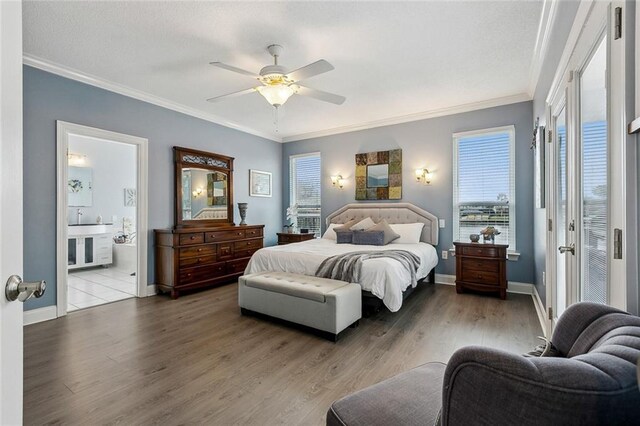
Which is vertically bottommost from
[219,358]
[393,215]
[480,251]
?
[219,358]

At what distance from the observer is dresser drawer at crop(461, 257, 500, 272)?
3.98m

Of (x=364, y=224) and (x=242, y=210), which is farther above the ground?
(x=242, y=210)

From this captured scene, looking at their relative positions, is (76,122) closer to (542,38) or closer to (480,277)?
(542,38)

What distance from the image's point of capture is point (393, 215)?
5.19m

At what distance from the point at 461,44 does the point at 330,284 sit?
2677 millimetres

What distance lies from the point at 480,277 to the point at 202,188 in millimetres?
4456

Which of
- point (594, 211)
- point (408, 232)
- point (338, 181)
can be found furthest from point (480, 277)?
point (338, 181)

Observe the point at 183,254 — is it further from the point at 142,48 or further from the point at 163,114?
the point at 142,48

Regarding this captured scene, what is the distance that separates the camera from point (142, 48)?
2.95m

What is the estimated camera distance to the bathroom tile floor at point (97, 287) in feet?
13.0

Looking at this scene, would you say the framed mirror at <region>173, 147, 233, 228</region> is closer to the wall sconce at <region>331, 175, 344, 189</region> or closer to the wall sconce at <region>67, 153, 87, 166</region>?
the wall sconce at <region>331, 175, 344, 189</region>

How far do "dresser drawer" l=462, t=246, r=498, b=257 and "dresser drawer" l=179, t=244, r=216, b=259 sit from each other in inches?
146

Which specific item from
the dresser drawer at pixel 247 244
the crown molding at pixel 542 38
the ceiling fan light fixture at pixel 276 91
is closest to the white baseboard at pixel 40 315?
the dresser drawer at pixel 247 244
